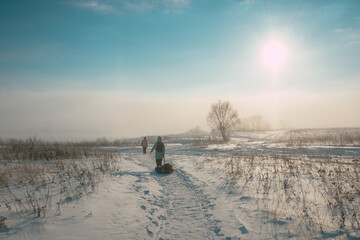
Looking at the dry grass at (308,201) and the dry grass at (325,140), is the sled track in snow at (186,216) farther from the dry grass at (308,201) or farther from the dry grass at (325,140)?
the dry grass at (325,140)

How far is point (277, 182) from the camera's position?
286 inches

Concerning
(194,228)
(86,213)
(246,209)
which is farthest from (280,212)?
(86,213)

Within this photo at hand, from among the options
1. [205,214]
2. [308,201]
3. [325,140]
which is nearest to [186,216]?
[205,214]

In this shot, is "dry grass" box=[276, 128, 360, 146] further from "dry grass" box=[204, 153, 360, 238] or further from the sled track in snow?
the sled track in snow

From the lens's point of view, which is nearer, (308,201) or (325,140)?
(308,201)

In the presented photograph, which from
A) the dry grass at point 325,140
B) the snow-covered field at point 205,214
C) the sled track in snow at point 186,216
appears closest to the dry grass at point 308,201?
the snow-covered field at point 205,214

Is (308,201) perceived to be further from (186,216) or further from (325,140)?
(325,140)

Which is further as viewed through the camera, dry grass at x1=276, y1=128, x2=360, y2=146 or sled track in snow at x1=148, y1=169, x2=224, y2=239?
dry grass at x1=276, y1=128, x2=360, y2=146

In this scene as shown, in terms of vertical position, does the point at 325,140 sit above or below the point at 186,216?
below

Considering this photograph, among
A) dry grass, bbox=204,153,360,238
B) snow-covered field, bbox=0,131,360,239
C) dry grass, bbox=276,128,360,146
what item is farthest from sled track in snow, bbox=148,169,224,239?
dry grass, bbox=276,128,360,146

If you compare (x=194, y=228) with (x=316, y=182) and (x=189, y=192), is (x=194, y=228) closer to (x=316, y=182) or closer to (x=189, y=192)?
(x=189, y=192)

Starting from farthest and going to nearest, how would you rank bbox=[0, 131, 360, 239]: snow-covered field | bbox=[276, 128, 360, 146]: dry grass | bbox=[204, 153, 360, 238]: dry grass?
1. bbox=[276, 128, 360, 146]: dry grass
2. bbox=[204, 153, 360, 238]: dry grass
3. bbox=[0, 131, 360, 239]: snow-covered field

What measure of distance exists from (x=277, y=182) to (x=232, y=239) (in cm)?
439

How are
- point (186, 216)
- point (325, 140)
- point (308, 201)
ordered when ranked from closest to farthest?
point (186, 216) → point (308, 201) → point (325, 140)
